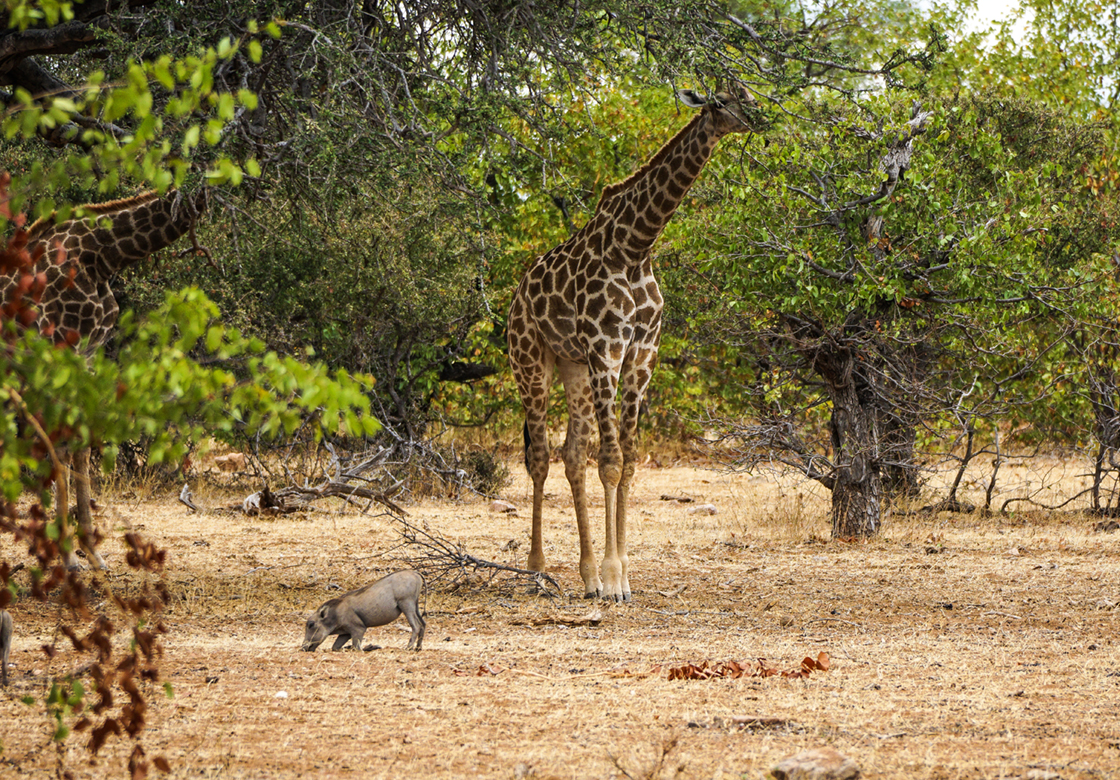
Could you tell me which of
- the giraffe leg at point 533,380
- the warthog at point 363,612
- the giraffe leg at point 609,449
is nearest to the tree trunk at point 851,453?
the giraffe leg at point 533,380

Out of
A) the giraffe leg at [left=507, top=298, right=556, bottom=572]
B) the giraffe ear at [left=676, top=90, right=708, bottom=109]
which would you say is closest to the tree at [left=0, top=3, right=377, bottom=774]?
the giraffe ear at [left=676, top=90, right=708, bottom=109]

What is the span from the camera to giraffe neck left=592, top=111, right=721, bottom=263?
7.92m

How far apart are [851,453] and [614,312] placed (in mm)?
3667

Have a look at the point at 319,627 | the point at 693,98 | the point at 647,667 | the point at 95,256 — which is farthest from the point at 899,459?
the point at 95,256

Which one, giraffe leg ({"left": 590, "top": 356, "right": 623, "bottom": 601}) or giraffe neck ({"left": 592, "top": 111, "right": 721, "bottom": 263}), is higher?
→ giraffe neck ({"left": 592, "top": 111, "right": 721, "bottom": 263})

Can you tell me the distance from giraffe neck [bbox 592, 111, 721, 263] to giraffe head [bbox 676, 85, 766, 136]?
108mm

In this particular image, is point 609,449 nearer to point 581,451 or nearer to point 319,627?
point 581,451

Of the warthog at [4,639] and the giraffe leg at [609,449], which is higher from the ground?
the giraffe leg at [609,449]

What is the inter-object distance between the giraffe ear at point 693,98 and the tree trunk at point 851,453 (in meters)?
3.75

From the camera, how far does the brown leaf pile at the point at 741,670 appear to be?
555 cm

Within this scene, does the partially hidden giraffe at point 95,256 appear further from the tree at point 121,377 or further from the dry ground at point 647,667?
the tree at point 121,377

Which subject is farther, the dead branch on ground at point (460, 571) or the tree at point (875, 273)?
the tree at point (875, 273)

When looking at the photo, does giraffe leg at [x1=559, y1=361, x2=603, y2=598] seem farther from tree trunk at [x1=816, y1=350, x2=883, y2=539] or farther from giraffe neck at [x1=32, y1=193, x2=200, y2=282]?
tree trunk at [x1=816, y1=350, x2=883, y2=539]

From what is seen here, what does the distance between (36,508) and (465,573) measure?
5.59m
